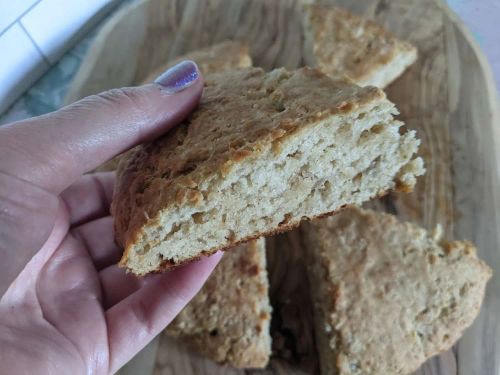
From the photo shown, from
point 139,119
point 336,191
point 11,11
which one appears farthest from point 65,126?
point 11,11

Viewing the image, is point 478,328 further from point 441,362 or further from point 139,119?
point 139,119

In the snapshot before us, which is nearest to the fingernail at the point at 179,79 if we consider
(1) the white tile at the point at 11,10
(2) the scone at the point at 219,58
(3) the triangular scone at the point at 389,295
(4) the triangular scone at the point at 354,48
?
(2) the scone at the point at 219,58

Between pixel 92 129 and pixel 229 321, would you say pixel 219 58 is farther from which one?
pixel 229 321

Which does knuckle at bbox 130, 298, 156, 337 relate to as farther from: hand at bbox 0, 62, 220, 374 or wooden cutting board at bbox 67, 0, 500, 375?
wooden cutting board at bbox 67, 0, 500, 375

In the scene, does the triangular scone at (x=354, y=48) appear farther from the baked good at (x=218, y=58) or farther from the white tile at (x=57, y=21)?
the white tile at (x=57, y=21)

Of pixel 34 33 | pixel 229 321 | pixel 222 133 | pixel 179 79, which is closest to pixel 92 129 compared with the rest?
pixel 179 79

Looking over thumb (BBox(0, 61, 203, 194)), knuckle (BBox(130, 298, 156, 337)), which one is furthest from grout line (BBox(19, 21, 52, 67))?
knuckle (BBox(130, 298, 156, 337))
